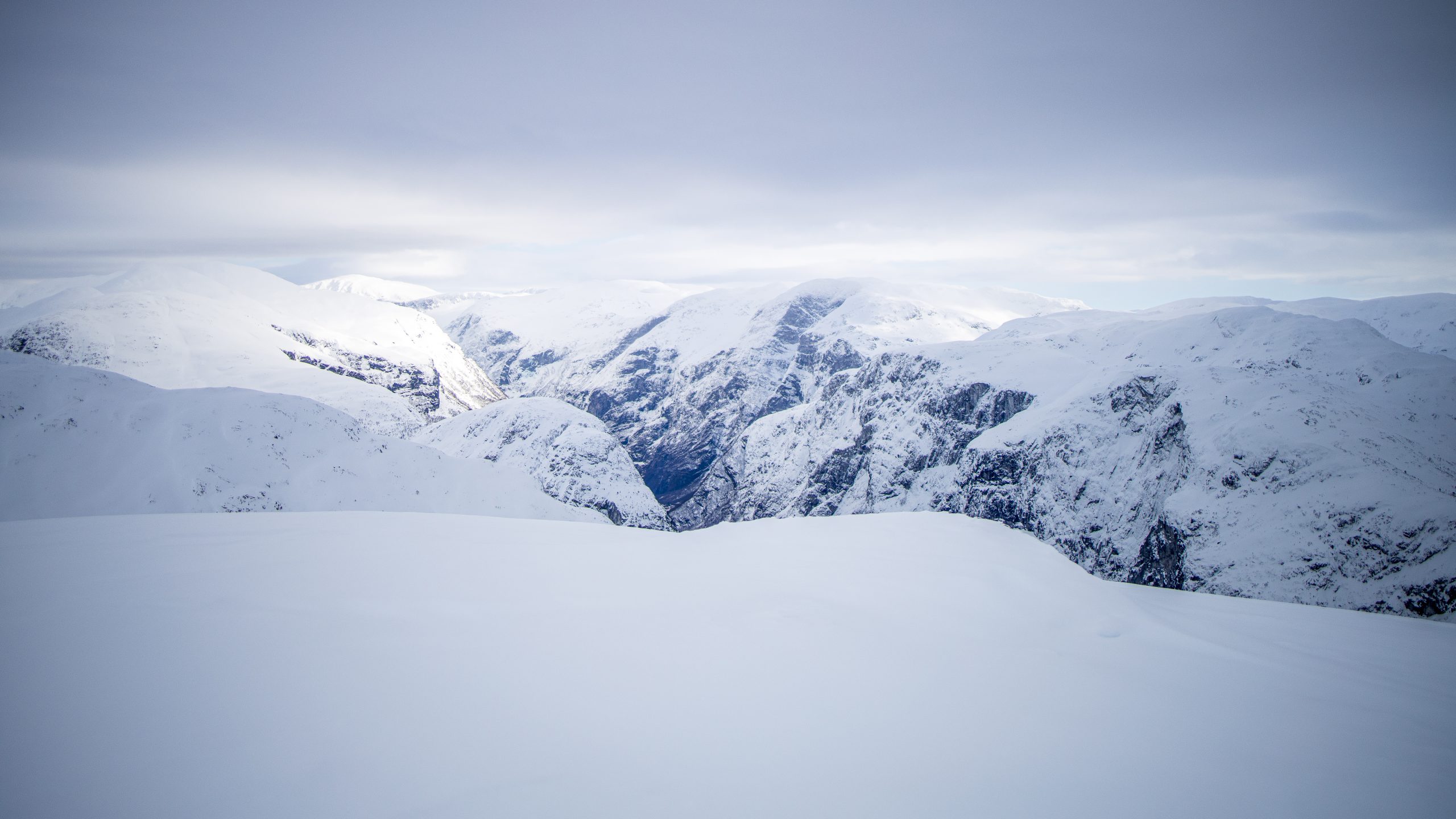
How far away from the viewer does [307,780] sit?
274 cm

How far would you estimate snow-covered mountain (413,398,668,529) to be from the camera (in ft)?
308

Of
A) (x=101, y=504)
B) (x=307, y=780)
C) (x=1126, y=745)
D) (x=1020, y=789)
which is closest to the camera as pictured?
(x=307, y=780)

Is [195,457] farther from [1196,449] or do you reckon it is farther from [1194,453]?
[1196,449]

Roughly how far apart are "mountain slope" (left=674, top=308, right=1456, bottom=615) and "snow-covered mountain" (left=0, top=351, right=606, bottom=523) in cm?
5512

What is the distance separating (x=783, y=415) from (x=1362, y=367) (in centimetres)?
12287

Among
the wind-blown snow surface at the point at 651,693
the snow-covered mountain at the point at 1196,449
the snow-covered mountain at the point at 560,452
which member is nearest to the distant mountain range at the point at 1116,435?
the snow-covered mountain at the point at 1196,449

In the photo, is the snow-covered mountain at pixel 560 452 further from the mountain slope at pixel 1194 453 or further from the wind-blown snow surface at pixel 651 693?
the wind-blown snow surface at pixel 651 693

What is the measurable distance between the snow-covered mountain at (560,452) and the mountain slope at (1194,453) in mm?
43129

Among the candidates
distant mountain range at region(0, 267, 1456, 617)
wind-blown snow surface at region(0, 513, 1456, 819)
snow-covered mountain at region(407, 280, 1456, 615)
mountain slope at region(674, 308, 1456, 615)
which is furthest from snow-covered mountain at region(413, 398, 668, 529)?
wind-blown snow surface at region(0, 513, 1456, 819)

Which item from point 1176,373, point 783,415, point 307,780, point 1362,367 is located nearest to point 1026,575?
point 307,780

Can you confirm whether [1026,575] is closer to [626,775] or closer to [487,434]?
[626,775]

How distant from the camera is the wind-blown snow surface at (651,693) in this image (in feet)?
9.18

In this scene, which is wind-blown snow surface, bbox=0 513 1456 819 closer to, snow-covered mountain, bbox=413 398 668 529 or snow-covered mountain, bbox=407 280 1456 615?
snow-covered mountain, bbox=407 280 1456 615

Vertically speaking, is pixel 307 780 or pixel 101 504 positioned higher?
pixel 307 780
